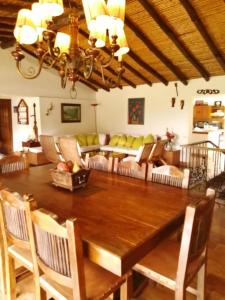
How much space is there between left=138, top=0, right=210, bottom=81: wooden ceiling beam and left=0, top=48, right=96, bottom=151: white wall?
388 cm

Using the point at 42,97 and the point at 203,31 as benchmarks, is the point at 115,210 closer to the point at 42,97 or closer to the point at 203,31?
Answer: the point at 203,31

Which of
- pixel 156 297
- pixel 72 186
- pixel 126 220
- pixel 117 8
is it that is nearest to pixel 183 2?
pixel 117 8

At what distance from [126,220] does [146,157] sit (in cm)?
383

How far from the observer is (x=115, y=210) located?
63.6 inches

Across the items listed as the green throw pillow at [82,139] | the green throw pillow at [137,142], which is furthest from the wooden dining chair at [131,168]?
the green throw pillow at [82,139]

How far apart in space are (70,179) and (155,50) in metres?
4.16

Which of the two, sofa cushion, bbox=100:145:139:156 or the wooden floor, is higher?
sofa cushion, bbox=100:145:139:156

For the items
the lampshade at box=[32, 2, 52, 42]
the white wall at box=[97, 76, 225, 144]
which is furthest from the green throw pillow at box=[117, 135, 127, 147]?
the lampshade at box=[32, 2, 52, 42]

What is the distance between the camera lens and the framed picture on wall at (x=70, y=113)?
294 inches

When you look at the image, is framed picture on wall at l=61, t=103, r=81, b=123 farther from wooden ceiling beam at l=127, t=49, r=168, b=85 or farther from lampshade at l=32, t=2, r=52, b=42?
lampshade at l=32, t=2, r=52, b=42

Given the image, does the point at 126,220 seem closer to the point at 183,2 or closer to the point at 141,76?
the point at 183,2

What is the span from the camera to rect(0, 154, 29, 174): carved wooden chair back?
8.93ft

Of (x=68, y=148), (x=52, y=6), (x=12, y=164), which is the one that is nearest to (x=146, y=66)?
(x=68, y=148)

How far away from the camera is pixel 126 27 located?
4582mm
